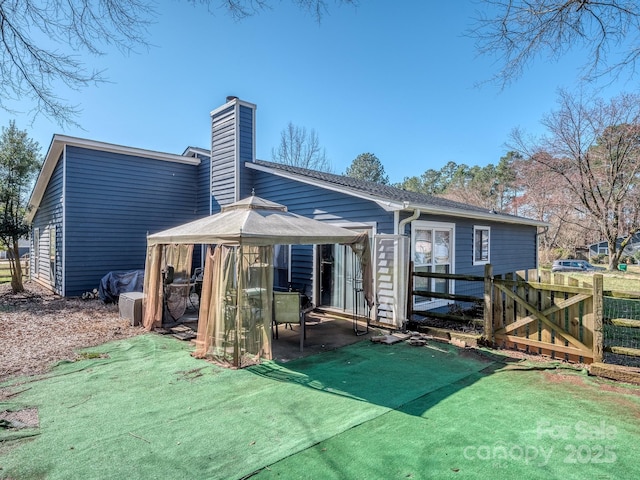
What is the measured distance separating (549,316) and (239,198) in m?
7.53

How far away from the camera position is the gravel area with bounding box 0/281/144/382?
5266mm

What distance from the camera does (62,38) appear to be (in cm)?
357

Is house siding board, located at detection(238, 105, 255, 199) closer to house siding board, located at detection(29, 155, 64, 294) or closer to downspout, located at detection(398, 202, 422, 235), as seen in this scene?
downspout, located at detection(398, 202, 422, 235)

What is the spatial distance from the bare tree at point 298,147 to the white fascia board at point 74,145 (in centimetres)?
1519

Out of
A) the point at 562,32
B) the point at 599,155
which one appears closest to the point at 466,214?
the point at 562,32

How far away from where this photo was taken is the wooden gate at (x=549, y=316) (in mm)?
4816

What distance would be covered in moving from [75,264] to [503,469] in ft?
37.4

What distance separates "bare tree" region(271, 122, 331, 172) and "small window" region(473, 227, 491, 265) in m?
18.4

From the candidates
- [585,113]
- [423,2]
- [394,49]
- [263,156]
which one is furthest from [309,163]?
[423,2]

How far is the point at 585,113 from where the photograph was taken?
21734 mm

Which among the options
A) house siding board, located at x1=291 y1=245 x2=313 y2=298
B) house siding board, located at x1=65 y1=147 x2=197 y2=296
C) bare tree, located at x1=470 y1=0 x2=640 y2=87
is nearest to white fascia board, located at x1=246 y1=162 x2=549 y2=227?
house siding board, located at x1=291 y1=245 x2=313 y2=298

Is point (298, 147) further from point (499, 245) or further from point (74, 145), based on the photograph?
point (499, 245)

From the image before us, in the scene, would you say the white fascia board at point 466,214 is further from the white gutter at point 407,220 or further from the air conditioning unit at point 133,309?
the air conditioning unit at point 133,309

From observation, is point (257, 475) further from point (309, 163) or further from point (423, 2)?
point (309, 163)
